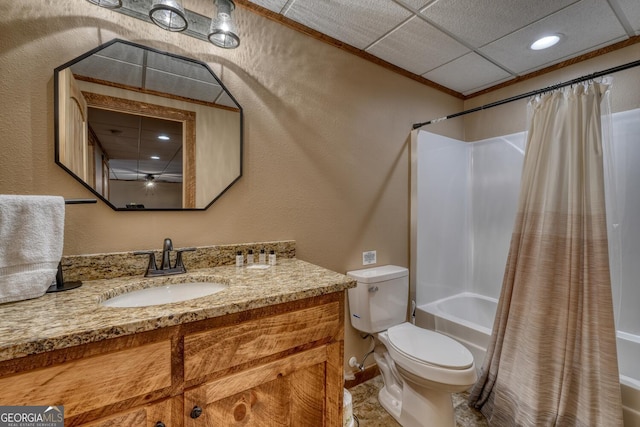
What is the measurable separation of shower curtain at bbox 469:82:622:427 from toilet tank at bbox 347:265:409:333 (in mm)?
576

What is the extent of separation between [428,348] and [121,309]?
1476 mm

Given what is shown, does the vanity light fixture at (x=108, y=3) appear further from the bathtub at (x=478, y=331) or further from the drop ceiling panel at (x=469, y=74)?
the bathtub at (x=478, y=331)

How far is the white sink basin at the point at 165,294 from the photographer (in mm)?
1039

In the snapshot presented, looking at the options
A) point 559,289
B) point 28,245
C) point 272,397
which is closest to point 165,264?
point 28,245

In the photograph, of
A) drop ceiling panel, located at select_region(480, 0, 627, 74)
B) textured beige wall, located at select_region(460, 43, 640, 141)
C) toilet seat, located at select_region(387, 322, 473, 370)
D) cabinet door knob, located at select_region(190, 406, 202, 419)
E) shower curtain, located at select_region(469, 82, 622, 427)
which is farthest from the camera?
textured beige wall, located at select_region(460, 43, 640, 141)

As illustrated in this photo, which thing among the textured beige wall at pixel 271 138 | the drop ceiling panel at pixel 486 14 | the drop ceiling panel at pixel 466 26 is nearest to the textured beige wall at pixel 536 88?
the drop ceiling panel at pixel 466 26

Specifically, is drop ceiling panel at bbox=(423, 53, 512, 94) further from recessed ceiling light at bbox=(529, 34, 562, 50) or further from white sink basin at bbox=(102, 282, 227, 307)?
white sink basin at bbox=(102, 282, 227, 307)

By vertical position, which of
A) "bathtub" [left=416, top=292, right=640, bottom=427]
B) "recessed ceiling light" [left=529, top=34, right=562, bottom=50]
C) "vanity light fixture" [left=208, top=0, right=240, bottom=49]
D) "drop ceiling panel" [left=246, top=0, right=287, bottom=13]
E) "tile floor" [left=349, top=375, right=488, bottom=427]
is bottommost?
"tile floor" [left=349, top=375, right=488, bottom=427]

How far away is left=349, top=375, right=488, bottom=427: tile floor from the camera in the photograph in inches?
62.9

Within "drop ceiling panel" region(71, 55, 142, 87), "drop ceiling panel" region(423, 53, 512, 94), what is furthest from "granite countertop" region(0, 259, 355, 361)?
"drop ceiling panel" region(423, 53, 512, 94)

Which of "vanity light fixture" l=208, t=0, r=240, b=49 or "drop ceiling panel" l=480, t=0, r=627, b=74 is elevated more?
"drop ceiling panel" l=480, t=0, r=627, b=74

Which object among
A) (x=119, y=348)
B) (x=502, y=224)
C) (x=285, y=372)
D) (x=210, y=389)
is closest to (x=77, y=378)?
(x=119, y=348)

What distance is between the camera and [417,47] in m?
1.85

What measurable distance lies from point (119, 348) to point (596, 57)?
309cm
